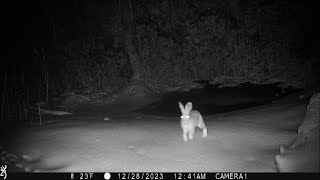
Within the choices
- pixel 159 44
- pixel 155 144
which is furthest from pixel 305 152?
pixel 159 44

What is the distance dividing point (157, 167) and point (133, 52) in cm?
1098

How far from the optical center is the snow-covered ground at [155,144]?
4648 millimetres

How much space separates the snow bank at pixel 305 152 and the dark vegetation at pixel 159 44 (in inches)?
392

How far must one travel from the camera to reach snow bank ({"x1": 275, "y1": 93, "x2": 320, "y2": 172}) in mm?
4038

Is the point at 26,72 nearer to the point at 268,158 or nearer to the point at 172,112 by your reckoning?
the point at 172,112

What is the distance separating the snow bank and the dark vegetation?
9954mm

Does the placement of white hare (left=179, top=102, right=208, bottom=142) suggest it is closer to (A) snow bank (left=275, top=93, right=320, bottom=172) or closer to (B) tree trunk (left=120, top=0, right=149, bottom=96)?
(A) snow bank (left=275, top=93, right=320, bottom=172)

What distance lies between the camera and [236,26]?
740 inches

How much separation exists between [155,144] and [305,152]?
247 cm

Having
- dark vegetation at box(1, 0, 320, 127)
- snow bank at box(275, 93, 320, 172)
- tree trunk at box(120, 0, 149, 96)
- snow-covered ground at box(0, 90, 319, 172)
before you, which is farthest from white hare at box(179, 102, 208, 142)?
tree trunk at box(120, 0, 149, 96)

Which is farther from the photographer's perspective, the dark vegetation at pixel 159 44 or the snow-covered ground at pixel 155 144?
the dark vegetation at pixel 159 44

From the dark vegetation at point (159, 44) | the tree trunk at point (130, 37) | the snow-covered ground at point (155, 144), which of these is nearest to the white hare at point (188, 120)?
the snow-covered ground at point (155, 144)

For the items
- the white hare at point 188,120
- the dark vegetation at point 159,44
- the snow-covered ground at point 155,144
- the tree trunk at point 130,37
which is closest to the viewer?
the snow-covered ground at point 155,144

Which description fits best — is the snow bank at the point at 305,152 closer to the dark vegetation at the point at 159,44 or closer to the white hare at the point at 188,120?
the white hare at the point at 188,120
